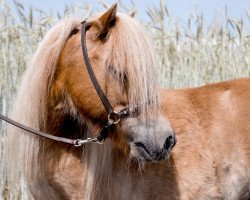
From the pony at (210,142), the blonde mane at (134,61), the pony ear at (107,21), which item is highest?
the pony ear at (107,21)

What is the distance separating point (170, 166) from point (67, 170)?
50 cm

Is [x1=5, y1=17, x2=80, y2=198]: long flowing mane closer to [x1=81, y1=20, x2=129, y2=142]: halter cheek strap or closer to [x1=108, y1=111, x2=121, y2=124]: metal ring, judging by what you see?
[x1=81, y1=20, x2=129, y2=142]: halter cheek strap

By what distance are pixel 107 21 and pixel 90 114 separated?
42cm

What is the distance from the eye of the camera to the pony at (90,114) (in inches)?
90.0

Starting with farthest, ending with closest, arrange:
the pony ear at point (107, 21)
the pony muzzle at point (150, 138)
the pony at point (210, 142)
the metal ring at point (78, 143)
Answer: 1. the pony at point (210, 142)
2. the metal ring at point (78, 143)
3. the pony ear at point (107, 21)
4. the pony muzzle at point (150, 138)

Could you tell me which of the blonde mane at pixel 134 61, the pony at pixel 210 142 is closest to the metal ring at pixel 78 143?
the blonde mane at pixel 134 61

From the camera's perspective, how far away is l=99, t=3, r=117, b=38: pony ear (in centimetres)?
238

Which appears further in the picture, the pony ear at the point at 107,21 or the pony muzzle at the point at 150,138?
the pony ear at the point at 107,21

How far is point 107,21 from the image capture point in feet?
7.86

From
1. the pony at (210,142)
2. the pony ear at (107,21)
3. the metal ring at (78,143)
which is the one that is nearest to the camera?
the pony ear at (107,21)

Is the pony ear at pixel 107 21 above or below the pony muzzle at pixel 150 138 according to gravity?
above

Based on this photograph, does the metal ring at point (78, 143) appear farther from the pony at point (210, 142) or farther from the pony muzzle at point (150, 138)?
the pony at point (210, 142)

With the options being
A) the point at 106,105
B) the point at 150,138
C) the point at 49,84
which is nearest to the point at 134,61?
the point at 106,105

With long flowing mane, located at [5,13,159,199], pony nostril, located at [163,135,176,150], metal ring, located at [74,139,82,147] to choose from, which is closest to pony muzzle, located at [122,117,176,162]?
pony nostril, located at [163,135,176,150]
